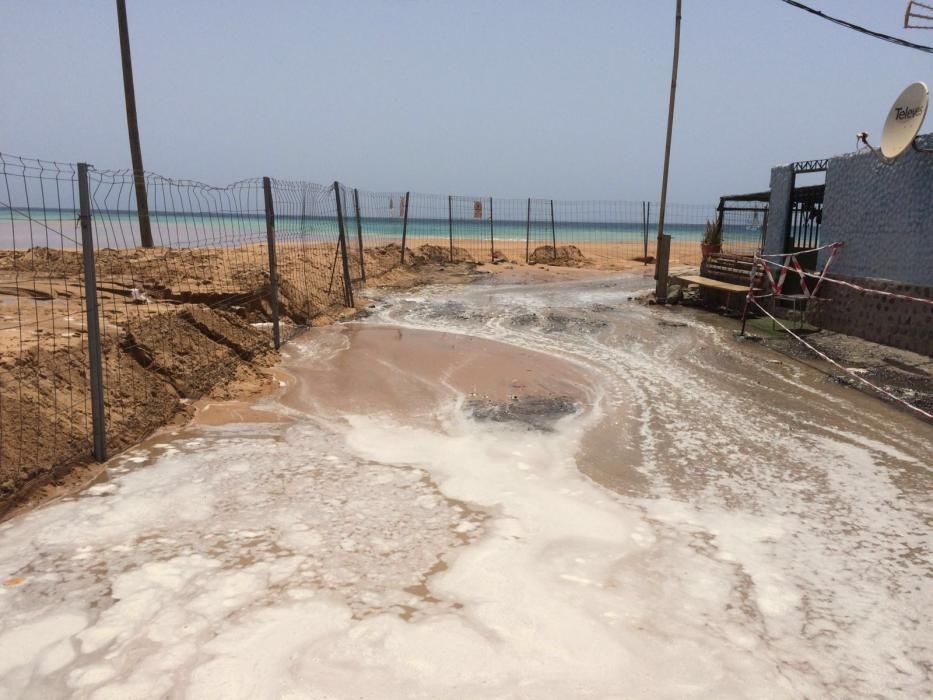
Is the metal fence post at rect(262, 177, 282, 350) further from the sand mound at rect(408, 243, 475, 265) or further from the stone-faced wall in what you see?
the sand mound at rect(408, 243, 475, 265)

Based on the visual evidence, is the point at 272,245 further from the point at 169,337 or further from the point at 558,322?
the point at 558,322

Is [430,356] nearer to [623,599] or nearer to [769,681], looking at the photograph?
[623,599]

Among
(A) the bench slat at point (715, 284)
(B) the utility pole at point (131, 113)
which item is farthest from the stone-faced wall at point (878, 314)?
(B) the utility pole at point (131, 113)

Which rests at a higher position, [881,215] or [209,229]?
[881,215]

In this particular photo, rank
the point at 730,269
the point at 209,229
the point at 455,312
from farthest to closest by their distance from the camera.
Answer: the point at 209,229, the point at 730,269, the point at 455,312

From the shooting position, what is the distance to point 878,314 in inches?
359

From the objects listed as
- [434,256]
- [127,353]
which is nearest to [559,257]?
[434,256]

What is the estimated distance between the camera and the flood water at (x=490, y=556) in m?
2.71

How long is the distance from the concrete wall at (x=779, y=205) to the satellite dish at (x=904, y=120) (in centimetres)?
281

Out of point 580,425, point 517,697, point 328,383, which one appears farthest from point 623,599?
point 328,383

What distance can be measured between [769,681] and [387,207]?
18.3 m

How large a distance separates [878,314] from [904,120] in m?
2.54

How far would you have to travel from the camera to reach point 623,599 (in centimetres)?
323

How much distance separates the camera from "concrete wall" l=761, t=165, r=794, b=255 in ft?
38.2
